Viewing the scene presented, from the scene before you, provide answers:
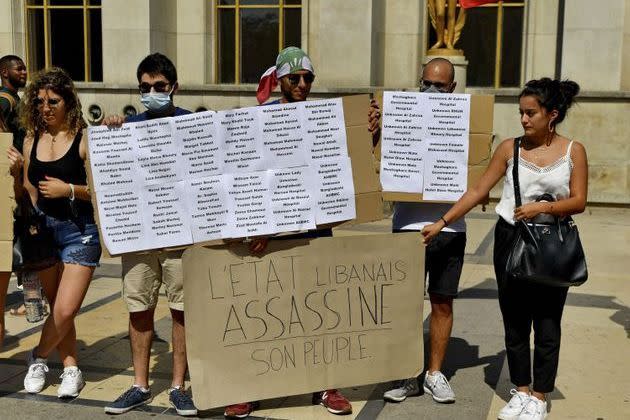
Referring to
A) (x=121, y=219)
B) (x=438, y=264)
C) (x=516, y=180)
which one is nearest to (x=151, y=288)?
(x=121, y=219)

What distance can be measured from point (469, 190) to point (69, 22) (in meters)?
12.7

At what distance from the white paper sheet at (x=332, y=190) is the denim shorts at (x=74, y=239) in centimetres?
133

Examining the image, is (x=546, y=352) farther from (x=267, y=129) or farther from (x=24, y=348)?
(x=24, y=348)

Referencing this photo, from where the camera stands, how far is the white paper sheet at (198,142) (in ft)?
14.2

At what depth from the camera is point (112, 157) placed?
14.2 feet

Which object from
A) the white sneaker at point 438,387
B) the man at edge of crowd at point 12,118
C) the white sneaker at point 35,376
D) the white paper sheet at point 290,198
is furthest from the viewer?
the white sneaker at point 35,376

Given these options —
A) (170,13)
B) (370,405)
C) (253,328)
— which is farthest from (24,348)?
(170,13)

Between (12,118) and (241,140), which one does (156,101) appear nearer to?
(241,140)

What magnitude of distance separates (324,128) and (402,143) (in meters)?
0.56

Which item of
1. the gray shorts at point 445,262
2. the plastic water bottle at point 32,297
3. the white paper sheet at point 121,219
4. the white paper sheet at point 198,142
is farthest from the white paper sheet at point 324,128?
the plastic water bottle at point 32,297

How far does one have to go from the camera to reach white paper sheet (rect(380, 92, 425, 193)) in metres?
4.71

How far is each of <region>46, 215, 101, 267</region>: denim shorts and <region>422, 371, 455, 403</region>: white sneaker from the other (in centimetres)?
210

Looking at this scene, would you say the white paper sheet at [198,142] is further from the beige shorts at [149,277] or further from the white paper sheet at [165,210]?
the beige shorts at [149,277]

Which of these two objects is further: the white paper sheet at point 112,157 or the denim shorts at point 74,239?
the denim shorts at point 74,239
